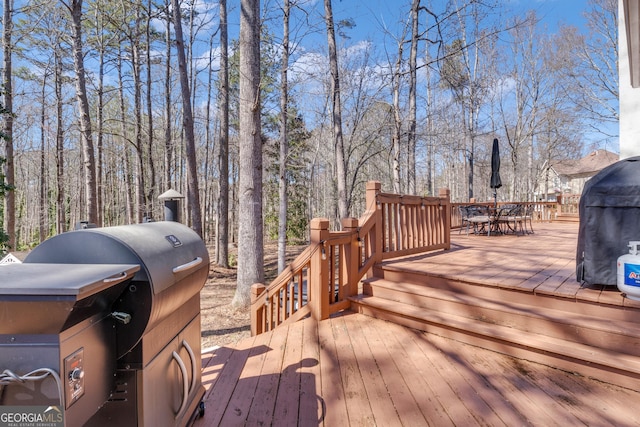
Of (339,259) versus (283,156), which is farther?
(283,156)

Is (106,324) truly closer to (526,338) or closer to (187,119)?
(526,338)

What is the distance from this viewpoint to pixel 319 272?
337 centimetres

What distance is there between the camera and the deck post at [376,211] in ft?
12.7

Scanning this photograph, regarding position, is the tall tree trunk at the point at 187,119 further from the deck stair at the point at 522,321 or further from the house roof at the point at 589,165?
the house roof at the point at 589,165

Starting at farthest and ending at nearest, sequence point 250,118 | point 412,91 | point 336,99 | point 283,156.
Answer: point 412,91 → point 336,99 → point 283,156 → point 250,118

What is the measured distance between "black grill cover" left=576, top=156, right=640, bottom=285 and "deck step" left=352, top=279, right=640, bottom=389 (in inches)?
18.7

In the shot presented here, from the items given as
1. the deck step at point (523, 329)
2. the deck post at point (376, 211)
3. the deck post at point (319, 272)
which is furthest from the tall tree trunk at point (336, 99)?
the deck step at point (523, 329)

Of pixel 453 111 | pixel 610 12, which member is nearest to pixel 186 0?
pixel 453 111

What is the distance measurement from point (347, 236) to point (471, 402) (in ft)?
6.36

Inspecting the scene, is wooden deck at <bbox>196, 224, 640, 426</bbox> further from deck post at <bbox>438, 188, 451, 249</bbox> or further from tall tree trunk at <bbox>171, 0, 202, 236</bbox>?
tall tree trunk at <bbox>171, 0, 202, 236</bbox>

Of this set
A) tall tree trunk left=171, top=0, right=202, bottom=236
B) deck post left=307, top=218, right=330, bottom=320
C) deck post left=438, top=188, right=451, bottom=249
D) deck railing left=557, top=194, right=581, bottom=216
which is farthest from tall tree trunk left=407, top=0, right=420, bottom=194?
deck post left=307, top=218, right=330, bottom=320

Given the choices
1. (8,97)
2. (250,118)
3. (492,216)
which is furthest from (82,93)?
(492,216)

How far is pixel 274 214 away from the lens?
1827cm

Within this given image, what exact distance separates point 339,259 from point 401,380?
1.63 meters
